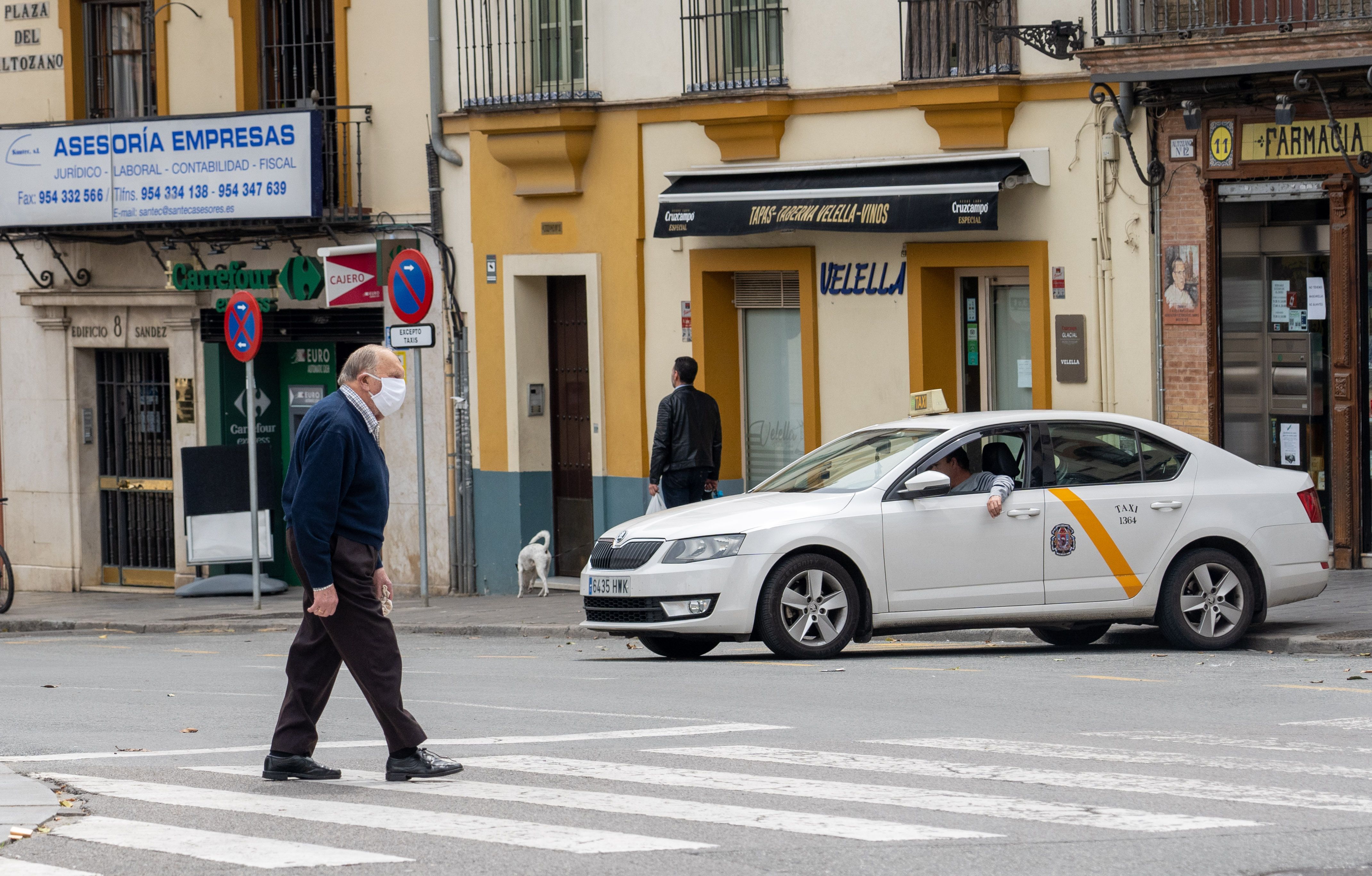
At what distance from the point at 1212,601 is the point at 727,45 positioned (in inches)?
344

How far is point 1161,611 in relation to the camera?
12.6 metres

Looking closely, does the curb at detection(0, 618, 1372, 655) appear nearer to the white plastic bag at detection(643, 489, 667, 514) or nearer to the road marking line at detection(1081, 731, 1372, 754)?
the white plastic bag at detection(643, 489, 667, 514)

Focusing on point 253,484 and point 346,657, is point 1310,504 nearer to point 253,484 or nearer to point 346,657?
point 346,657

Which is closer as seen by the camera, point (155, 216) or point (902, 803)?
point (902, 803)

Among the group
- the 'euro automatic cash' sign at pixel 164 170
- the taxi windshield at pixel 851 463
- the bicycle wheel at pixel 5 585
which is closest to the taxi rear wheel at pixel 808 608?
the taxi windshield at pixel 851 463

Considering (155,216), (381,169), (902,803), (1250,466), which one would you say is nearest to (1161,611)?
(1250,466)

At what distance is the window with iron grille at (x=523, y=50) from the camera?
67.1 feet

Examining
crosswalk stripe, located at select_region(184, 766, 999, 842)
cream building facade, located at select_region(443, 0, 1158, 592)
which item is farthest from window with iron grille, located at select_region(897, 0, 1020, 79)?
crosswalk stripe, located at select_region(184, 766, 999, 842)

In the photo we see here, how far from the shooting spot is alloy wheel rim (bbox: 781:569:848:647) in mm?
11984

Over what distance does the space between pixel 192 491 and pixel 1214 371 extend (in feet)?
35.9

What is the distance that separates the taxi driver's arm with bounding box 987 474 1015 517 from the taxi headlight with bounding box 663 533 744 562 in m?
1.56

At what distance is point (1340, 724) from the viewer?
9.18 meters

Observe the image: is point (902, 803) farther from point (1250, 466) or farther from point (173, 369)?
point (173, 369)

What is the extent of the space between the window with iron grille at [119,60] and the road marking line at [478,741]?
1596cm
